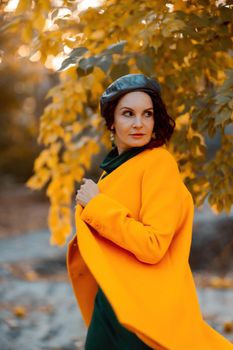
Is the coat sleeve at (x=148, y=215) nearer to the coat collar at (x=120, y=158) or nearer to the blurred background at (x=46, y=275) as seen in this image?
the coat collar at (x=120, y=158)

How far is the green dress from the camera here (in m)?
2.09

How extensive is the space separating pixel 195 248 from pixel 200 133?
192 inches

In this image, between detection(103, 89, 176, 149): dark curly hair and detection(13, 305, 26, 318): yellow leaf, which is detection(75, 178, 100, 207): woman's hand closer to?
detection(103, 89, 176, 149): dark curly hair

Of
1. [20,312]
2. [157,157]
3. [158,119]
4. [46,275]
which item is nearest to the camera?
[157,157]

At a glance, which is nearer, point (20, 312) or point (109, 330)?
point (109, 330)

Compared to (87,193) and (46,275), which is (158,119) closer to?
(87,193)

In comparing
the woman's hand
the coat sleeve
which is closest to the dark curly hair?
the coat sleeve

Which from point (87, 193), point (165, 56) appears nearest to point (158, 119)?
point (87, 193)

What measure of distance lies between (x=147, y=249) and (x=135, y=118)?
49 cm

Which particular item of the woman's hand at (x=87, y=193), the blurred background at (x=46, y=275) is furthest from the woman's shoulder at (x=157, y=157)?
the blurred background at (x=46, y=275)

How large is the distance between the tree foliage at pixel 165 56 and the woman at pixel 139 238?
17.4 inches

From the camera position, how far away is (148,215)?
6.57 ft

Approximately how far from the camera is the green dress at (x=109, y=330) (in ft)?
6.84

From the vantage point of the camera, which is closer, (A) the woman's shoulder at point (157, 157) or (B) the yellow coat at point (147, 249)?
(B) the yellow coat at point (147, 249)
